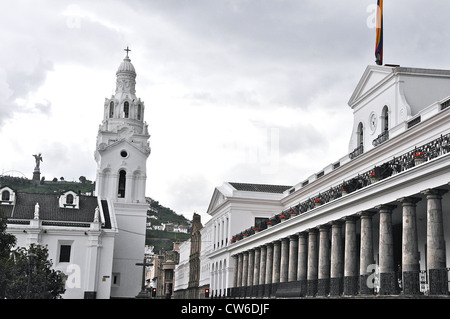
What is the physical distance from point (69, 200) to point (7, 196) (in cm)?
729

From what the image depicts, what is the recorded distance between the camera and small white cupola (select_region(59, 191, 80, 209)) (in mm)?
76125

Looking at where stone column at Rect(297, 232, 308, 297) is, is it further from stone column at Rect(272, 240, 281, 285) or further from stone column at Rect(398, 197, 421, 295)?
stone column at Rect(398, 197, 421, 295)

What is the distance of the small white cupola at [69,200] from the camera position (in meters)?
76.1

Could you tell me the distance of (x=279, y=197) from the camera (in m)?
69.2

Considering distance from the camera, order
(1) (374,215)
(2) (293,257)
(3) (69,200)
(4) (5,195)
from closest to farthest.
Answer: (1) (374,215) < (2) (293,257) < (4) (5,195) < (3) (69,200)

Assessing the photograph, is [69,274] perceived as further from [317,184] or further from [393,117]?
[393,117]

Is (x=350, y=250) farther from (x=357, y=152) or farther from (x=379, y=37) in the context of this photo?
(x=379, y=37)

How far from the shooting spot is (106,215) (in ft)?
248

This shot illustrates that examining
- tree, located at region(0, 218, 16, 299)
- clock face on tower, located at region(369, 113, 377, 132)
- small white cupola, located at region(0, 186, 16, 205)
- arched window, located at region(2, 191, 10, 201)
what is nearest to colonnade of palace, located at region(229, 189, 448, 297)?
clock face on tower, located at region(369, 113, 377, 132)

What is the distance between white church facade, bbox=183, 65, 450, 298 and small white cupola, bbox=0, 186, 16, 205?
27.5 meters

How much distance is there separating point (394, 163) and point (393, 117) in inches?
499

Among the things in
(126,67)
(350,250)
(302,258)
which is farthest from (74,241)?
(350,250)

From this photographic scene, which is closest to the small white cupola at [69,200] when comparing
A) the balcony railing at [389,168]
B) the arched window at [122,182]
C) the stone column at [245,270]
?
the arched window at [122,182]

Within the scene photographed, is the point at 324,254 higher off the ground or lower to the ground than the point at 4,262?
higher
